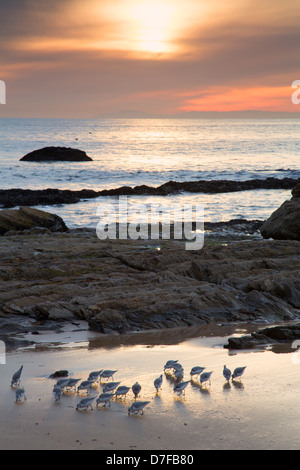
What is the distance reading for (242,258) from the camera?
56.1 ft

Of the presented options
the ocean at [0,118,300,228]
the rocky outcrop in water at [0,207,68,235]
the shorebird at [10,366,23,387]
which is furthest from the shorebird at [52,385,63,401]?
the ocean at [0,118,300,228]

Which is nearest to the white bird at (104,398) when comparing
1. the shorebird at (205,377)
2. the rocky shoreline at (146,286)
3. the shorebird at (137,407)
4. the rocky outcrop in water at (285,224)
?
the shorebird at (137,407)

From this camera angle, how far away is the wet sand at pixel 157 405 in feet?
21.1

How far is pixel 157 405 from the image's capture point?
7527 millimetres

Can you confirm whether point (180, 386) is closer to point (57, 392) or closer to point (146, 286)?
point (57, 392)

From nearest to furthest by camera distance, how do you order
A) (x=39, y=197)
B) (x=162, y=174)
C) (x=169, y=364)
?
(x=169, y=364) → (x=39, y=197) → (x=162, y=174)

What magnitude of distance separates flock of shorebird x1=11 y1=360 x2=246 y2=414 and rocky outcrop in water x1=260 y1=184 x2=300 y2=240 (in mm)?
15219

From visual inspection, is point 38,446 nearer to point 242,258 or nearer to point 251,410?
point 251,410

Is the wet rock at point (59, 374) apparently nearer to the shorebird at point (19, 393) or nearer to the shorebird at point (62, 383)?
the shorebird at point (62, 383)

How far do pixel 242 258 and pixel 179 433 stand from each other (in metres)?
10.9

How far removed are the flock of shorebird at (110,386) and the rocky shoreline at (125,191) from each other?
33.4 metres

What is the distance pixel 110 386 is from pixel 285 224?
17.1 meters

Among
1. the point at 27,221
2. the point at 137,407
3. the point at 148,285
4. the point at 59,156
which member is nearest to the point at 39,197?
the point at 27,221

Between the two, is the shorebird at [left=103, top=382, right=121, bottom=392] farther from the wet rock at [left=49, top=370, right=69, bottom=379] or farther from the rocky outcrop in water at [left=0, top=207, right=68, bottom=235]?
the rocky outcrop in water at [left=0, top=207, right=68, bottom=235]
